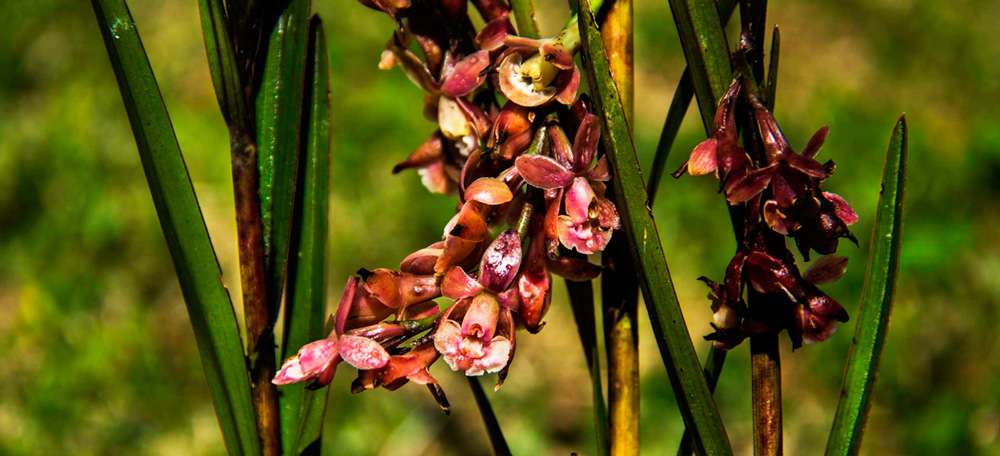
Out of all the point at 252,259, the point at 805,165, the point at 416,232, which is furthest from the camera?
the point at 416,232

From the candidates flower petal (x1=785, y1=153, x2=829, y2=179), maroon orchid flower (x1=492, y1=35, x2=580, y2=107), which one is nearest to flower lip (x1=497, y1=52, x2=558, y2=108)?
maroon orchid flower (x1=492, y1=35, x2=580, y2=107)

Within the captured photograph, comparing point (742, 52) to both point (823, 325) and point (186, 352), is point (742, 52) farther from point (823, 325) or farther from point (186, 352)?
point (186, 352)

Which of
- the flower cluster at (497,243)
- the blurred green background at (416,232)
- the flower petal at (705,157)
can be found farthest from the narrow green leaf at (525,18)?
the blurred green background at (416,232)

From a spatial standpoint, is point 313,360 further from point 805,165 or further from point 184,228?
point 805,165

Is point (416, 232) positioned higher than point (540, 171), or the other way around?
point (540, 171)

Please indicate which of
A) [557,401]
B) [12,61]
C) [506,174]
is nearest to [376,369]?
[506,174]

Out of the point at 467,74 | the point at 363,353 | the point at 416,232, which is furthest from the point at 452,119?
the point at 416,232

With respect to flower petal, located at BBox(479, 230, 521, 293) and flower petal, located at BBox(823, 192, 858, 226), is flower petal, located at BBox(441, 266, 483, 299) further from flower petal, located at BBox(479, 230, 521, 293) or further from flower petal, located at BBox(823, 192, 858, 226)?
flower petal, located at BBox(823, 192, 858, 226)
